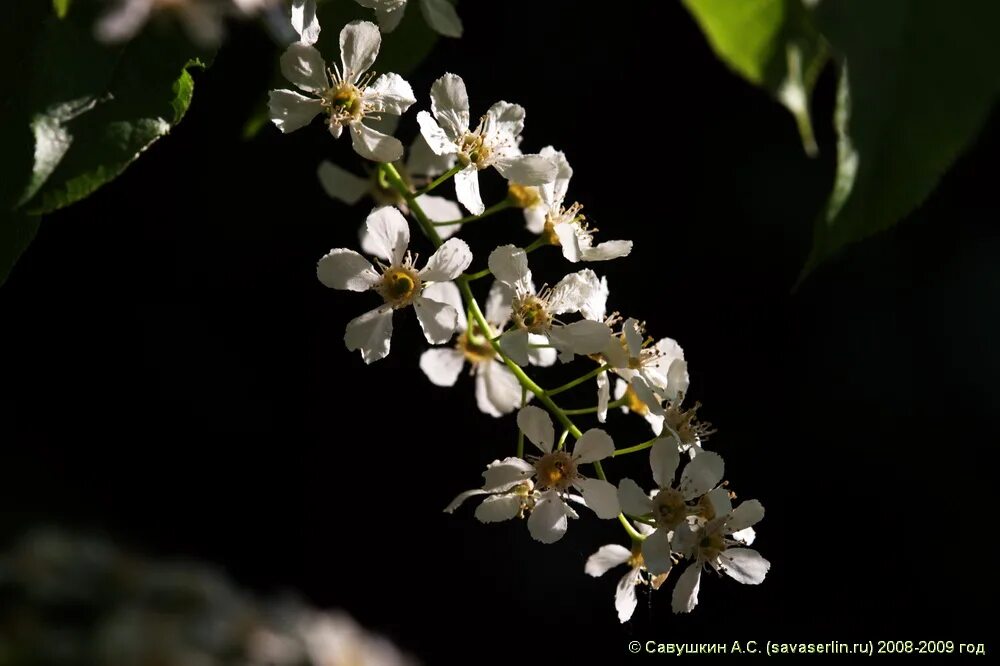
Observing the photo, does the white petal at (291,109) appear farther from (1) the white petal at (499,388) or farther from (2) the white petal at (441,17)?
(1) the white petal at (499,388)

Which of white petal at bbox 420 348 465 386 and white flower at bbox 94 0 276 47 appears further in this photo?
white petal at bbox 420 348 465 386

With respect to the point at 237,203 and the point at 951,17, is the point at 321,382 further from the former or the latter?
the point at 951,17

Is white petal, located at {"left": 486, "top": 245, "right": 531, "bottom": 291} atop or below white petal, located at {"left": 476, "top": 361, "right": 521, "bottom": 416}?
atop

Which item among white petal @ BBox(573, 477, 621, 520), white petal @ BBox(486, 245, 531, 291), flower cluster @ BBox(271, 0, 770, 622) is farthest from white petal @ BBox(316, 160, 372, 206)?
white petal @ BBox(573, 477, 621, 520)

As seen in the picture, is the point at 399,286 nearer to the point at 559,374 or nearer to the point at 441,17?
the point at 441,17

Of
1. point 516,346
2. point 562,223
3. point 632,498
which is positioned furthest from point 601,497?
point 562,223

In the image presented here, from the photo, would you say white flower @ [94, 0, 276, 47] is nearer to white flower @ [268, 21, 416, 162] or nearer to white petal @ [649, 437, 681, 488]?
white flower @ [268, 21, 416, 162]

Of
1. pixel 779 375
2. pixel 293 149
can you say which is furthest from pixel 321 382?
pixel 779 375
